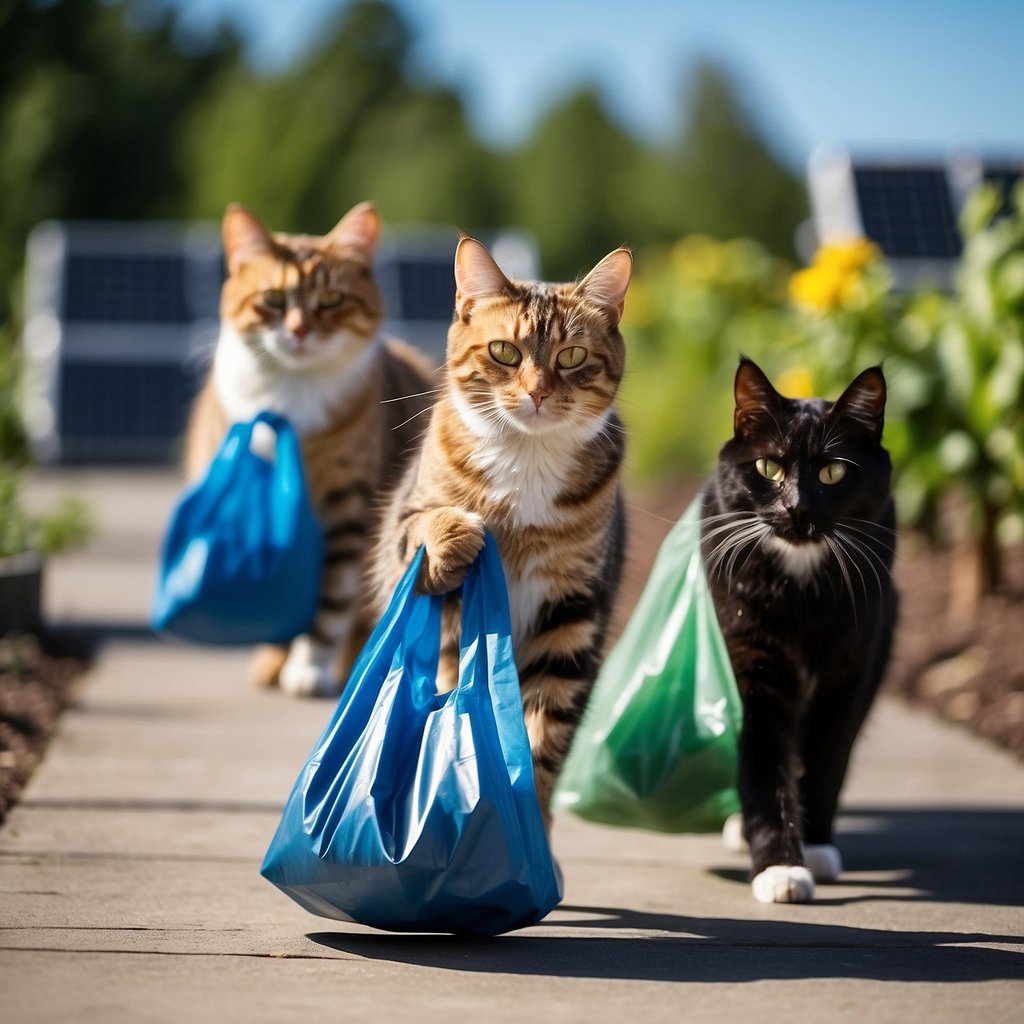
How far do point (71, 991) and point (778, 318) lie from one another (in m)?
9.00

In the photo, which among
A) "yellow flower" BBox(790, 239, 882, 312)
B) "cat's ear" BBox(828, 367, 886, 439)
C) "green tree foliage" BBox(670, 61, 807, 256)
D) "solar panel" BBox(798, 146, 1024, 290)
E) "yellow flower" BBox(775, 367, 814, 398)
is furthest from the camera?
"green tree foliage" BBox(670, 61, 807, 256)

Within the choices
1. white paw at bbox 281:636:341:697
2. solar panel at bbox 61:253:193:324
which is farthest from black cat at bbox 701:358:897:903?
solar panel at bbox 61:253:193:324

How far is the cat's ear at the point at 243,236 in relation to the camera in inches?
201

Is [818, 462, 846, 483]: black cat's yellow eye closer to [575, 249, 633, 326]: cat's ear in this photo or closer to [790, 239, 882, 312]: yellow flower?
[575, 249, 633, 326]: cat's ear

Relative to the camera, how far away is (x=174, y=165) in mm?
30375

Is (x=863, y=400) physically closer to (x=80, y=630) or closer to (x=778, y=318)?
(x=80, y=630)

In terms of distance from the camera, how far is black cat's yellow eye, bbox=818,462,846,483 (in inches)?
129

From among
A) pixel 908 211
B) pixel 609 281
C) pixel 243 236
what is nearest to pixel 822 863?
Answer: pixel 609 281

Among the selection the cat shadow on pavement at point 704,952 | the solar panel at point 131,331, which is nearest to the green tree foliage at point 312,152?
the solar panel at point 131,331

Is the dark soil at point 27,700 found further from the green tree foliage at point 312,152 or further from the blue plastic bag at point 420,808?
the green tree foliage at point 312,152

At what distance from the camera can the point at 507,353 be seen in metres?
3.10

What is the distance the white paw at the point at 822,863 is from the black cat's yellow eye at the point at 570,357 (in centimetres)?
129

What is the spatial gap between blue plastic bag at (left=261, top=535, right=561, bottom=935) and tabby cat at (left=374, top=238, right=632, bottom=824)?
32 cm

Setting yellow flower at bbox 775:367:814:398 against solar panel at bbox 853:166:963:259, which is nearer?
yellow flower at bbox 775:367:814:398
